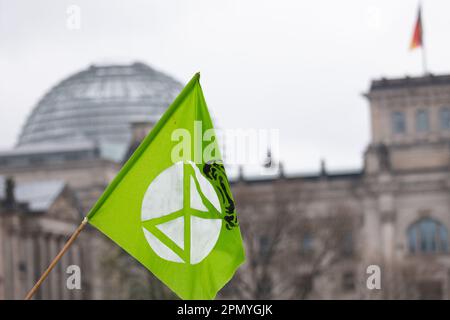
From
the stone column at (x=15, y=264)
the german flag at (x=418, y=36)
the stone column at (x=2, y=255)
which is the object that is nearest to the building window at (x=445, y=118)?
the german flag at (x=418, y=36)

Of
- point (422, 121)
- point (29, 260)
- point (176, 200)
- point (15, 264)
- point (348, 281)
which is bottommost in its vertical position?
point (348, 281)

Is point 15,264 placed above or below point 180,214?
below

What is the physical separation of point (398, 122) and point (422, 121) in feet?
5.93

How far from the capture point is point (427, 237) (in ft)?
361

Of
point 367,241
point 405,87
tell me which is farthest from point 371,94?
point 367,241

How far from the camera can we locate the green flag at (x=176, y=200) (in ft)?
40.2

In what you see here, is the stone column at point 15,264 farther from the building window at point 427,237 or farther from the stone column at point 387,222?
the building window at point 427,237

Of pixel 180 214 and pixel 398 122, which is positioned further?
pixel 398 122

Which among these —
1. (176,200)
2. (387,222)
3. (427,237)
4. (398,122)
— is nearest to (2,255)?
(387,222)

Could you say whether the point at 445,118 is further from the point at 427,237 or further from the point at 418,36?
the point at 418,36

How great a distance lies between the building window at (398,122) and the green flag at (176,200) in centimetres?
9970

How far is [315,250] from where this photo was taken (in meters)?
97.9

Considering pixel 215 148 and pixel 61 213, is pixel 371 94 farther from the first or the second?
pixel 215 148
